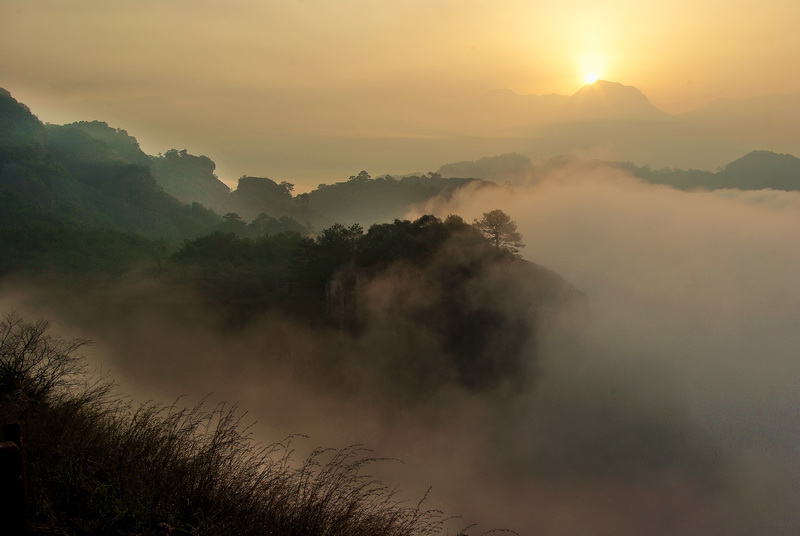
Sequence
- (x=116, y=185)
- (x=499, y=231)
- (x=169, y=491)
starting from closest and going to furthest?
(x=169, y=491) < (x=499, y=231) < (x=116, y=185)

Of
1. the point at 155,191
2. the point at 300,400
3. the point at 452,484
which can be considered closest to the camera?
the point at 300,400

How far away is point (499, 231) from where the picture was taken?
87.3 meters

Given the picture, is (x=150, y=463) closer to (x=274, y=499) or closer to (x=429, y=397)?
(x=274, y=499)

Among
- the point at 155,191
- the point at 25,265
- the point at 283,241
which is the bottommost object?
the point at 25,265

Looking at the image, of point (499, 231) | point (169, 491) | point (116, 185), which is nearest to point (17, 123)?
point (116, 185)

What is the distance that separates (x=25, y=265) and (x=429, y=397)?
52065 mm

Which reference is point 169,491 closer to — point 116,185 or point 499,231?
point 499,231

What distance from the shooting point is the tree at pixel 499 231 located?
86.9 m

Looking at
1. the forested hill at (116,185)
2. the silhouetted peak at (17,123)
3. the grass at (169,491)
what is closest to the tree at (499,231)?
the forested hill at (116,185)

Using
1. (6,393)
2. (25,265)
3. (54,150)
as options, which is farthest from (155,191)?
(6,393)

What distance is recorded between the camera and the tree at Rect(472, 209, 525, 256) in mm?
86938

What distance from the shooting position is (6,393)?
A: 12.1 m

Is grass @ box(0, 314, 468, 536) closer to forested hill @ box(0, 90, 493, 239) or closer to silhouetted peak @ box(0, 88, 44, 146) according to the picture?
forested hill @ box(0, 90, 493, 239)

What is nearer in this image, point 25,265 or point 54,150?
point 25,265
